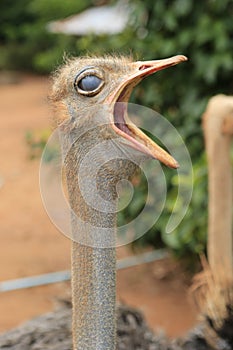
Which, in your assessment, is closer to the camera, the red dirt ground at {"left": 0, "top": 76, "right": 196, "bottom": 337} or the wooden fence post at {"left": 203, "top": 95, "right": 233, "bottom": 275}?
the wooden fence post at {"left": 203, "top": 95, "right": 233, "bottom": 275}

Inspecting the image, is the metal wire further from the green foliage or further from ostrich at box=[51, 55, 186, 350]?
ostrich at box=[51, 55, 186, 350]

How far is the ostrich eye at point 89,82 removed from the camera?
56.1 inches

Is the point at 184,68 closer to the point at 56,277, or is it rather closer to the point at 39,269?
the point at 56,277

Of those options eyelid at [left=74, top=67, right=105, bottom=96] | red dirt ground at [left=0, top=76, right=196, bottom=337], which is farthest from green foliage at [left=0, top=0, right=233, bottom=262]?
eyelid at [left=74, top=67, right=105, bottom=96]

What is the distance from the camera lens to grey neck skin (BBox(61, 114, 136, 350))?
145 cm

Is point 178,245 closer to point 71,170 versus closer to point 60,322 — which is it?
point 60,322

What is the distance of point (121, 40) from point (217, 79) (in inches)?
19.5

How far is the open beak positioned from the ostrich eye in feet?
0.09

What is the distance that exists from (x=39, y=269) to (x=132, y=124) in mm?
3338

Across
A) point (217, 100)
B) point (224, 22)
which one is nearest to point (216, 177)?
point (217, 100)

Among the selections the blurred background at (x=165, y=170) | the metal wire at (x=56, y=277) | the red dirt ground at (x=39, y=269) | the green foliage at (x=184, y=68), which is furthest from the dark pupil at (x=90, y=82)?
the metal wire at (x=56, y=277)

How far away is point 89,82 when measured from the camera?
1427 mm

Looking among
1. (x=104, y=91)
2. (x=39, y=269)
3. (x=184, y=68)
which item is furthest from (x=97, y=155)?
(x=39, y=269)

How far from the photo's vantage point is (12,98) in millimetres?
10820
